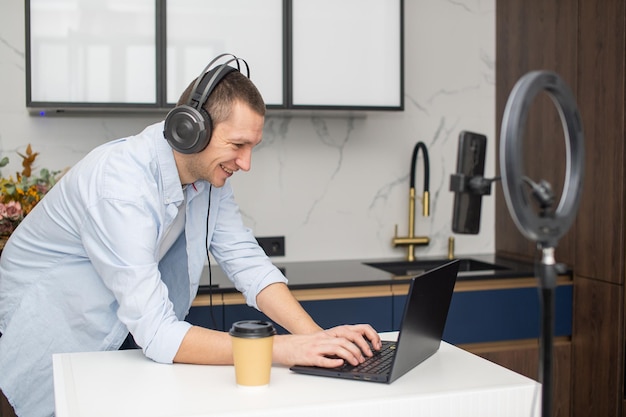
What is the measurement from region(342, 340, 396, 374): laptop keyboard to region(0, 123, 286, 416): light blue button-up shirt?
343 millimetres

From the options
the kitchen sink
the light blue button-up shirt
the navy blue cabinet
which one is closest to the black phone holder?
the light blue button-up shirt

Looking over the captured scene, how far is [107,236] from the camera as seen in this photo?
152cm

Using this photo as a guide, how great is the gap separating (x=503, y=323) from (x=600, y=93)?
910mm

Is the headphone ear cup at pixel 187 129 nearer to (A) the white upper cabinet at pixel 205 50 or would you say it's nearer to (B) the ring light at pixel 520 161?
(B) the ring light at pixel 520 161

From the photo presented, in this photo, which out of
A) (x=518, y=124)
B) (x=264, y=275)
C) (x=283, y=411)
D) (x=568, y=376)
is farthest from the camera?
(x=568, y=376)

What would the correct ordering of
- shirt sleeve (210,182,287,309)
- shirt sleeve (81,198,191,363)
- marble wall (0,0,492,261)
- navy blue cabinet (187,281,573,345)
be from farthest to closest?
marble wall (0,0,492,261) → navy blue cabinet (187,281,573,345) → shirt sleeve (210,182,287,309) → shirt sleeve (81,198,191,363)

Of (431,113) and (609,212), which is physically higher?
(431,113)

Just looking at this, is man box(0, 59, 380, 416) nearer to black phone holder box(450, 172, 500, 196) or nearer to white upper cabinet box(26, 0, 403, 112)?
black phone holder box(450, 172, 500, 196)

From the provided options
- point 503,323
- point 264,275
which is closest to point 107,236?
point 264,275

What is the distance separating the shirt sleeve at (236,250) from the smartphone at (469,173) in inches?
36.4

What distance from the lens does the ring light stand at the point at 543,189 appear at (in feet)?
2.79

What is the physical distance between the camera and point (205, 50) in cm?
267

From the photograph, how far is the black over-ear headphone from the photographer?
159 cm

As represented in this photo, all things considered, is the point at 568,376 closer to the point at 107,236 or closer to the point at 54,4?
the point at 107,236
